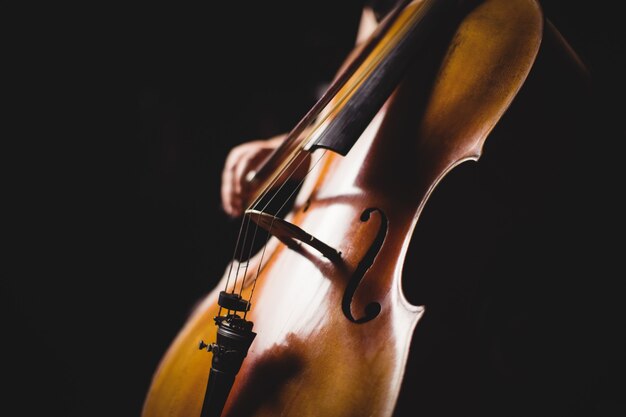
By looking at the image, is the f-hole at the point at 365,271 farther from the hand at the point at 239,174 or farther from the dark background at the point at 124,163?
the dark background at the point at 124,163

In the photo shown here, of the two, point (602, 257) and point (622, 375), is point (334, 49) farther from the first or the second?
point (622, 375)

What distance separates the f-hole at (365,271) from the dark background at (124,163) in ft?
2.04

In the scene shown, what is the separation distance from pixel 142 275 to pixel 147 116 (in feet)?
2.00

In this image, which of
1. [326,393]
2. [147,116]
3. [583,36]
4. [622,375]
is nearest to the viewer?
[326,393]

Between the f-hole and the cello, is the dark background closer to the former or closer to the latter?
the cello

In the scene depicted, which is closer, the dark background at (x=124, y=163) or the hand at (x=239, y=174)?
the hand at (x=239, y=174)

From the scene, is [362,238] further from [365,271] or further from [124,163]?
[124,163]

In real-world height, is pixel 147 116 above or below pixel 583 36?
above

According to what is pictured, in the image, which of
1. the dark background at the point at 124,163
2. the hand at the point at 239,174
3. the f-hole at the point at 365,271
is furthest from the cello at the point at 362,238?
the dark background at the point at 124,163

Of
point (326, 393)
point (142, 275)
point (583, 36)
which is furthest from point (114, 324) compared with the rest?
point (583, 36)

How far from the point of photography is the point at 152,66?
131cm

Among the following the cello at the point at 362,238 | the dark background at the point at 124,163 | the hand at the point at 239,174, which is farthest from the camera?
the dark background at the point at 124,163

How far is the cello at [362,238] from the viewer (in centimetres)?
34

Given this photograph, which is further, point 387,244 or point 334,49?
point 334,49
